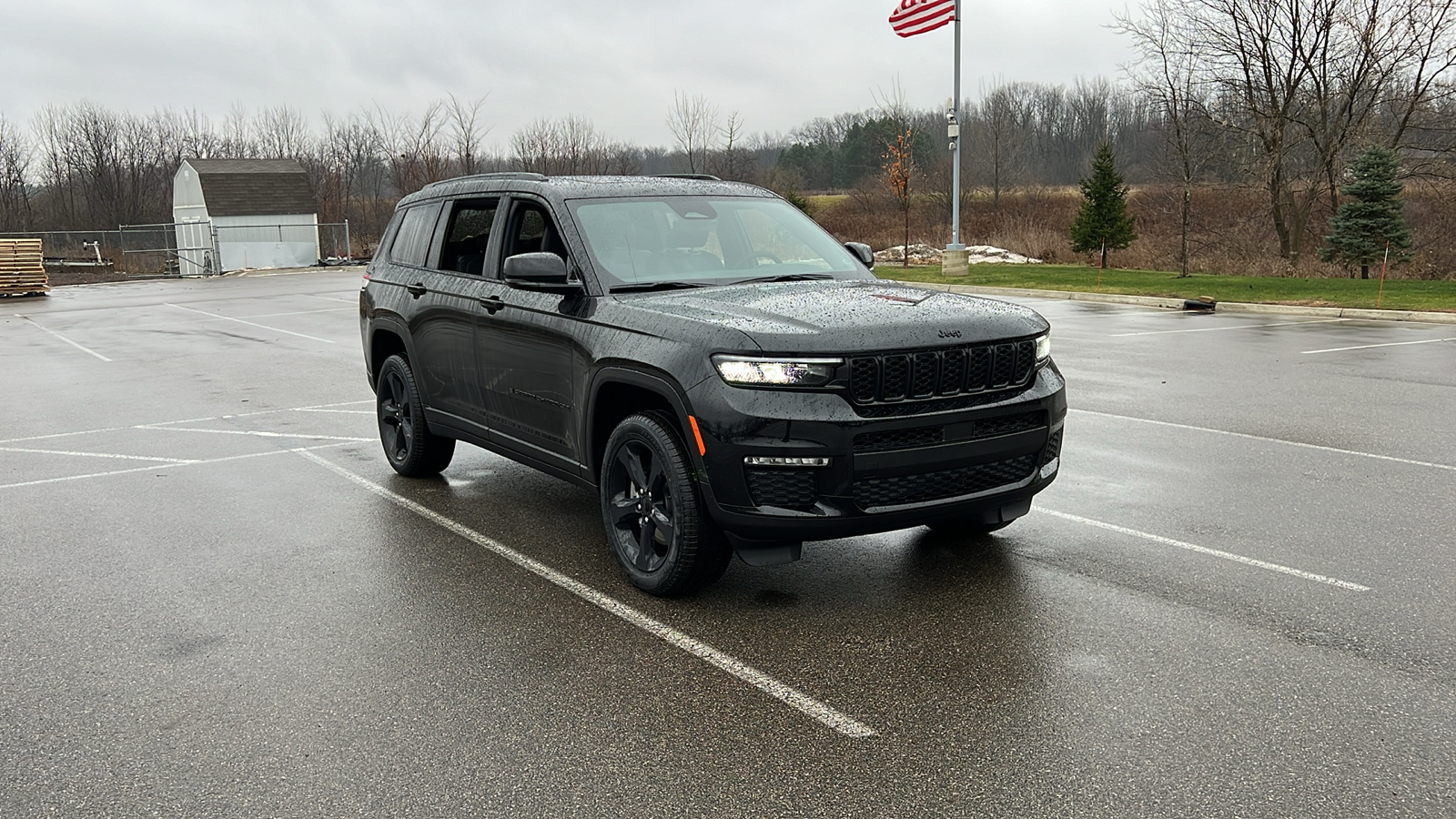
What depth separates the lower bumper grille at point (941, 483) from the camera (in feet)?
15.8

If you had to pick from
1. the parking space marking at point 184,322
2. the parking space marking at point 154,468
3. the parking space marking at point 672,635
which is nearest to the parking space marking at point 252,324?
the parking space marking at point 184,322

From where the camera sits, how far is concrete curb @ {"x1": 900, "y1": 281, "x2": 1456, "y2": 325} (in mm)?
19047

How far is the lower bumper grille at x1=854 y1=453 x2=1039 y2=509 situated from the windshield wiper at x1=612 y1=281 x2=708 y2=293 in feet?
5.38

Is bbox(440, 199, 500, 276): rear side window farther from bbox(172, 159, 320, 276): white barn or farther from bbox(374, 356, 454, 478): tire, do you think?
bbox(172, 159, 320, 276): white barn

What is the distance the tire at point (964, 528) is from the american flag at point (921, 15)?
25327 mm

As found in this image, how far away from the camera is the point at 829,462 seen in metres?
4.71

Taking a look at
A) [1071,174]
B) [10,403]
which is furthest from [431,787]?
[1071,174]

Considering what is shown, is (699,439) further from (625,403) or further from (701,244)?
(701,244)

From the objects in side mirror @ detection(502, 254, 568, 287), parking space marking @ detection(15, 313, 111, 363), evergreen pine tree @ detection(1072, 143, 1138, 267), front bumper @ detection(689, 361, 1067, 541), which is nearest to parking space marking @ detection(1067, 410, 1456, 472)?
front bumper @ detection(689, 361, 1067, 541)

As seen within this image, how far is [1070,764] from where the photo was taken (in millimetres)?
3646

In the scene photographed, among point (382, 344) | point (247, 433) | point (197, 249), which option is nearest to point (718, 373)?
point (382, 344)

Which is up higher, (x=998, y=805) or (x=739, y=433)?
(x=739, y=433)

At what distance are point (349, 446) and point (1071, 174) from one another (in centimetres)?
9818

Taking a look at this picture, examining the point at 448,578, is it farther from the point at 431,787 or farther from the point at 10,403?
the point at 10,403
